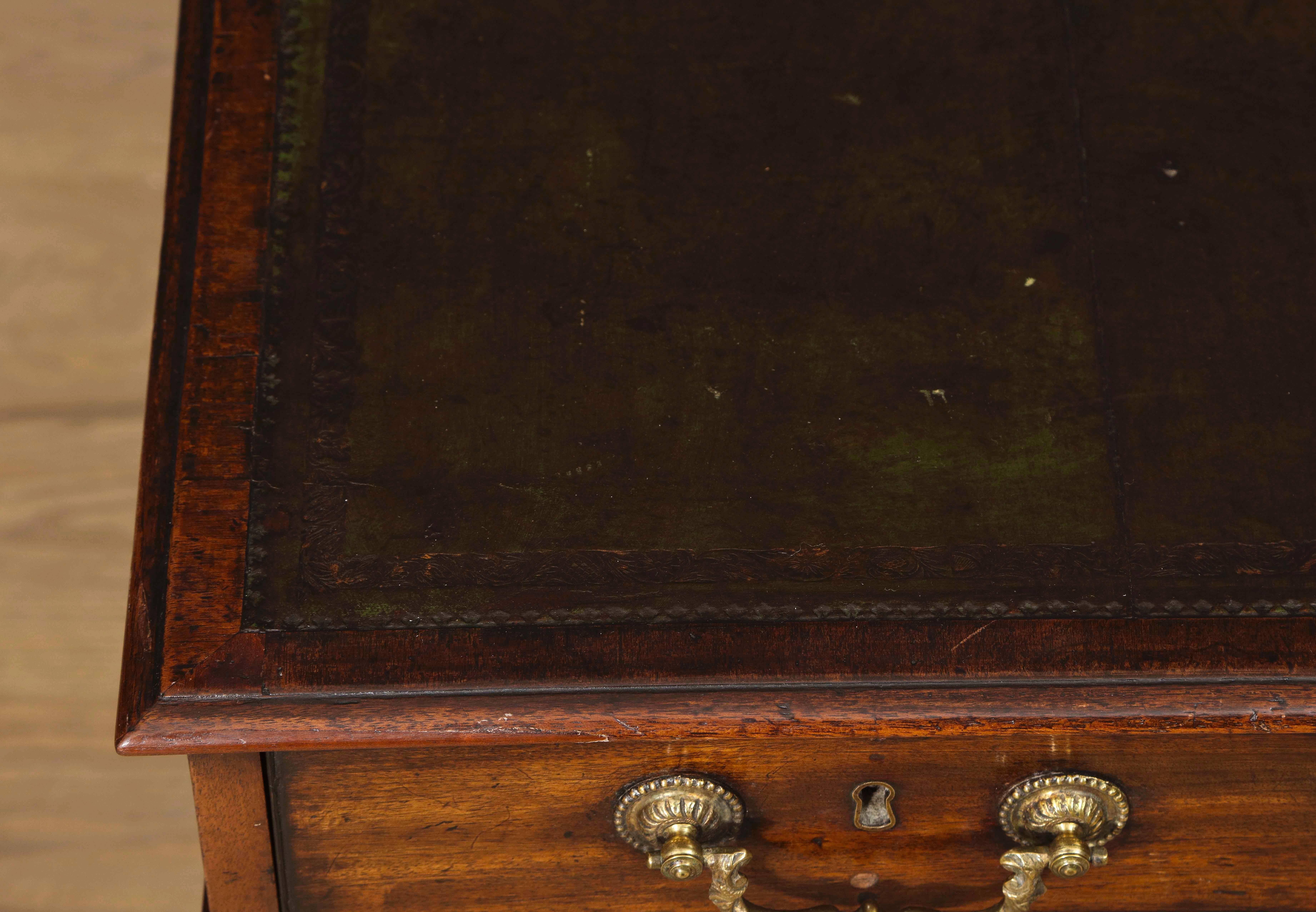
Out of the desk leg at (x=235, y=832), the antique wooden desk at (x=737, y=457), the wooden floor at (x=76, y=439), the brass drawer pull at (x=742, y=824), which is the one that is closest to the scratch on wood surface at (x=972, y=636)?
the antique wooden desk at (x=737, y=457)

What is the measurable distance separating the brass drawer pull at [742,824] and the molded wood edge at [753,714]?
0.09 m

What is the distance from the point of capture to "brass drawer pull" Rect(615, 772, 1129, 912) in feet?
2.97

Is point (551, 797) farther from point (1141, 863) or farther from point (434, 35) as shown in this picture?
point (434, 35)

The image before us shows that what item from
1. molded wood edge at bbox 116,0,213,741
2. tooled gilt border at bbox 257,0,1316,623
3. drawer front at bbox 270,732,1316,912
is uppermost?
molded wood edge at bbox 116,0,213,741

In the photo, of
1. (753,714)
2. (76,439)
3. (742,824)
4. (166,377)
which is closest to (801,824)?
(742,824)

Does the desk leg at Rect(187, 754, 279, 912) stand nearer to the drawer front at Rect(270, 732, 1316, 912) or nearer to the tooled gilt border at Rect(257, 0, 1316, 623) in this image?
the drawer front at Rect(270, 732, 1316, 912)

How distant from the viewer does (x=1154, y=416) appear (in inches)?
36.6

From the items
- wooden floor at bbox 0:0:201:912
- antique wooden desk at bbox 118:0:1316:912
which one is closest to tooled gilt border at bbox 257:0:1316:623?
antique wooden desk at bbox 118:0:1316:912

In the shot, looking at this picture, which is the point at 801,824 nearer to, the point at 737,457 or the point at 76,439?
the point at 737,457

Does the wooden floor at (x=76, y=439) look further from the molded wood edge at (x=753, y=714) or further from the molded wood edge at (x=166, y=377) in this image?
the molded wood edge at (x=753, y=714)

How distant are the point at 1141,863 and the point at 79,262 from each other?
1373 mm

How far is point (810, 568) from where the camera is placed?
2.88 ft

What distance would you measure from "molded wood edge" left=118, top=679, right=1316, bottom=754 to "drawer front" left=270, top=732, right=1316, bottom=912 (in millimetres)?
37

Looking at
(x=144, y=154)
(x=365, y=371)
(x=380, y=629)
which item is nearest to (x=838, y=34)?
(x=365, y=371)
